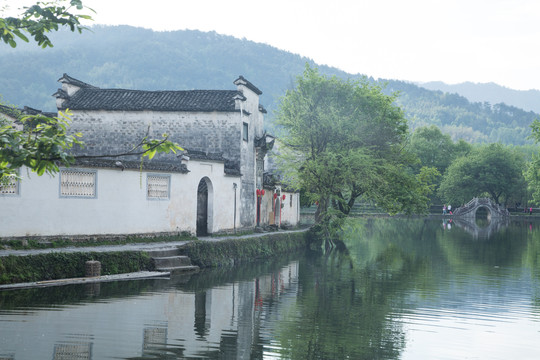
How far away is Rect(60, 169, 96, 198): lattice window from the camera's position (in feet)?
76.4

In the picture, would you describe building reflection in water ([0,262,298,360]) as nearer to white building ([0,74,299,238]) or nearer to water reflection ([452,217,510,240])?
white building ([0,74,299,238])

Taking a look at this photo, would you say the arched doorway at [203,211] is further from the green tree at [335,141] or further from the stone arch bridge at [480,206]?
the stone arch bridge at [480,206]

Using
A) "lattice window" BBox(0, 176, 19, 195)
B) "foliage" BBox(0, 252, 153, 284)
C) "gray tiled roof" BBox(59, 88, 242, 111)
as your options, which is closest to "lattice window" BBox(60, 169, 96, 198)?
"lattice window" BBox(0, 176, 19, 195)

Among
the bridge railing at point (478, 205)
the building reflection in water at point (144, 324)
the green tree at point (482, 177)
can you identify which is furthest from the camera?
the green tree at point (482, 177)

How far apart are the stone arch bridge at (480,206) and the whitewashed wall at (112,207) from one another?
72.3 meters

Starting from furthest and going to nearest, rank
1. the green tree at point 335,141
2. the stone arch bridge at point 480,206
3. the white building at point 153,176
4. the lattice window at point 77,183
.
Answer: the stone arch bridge at point 480,206 < the green tree at point 335,141 < the lattice window at point 77,183 < the white building at point 153,176

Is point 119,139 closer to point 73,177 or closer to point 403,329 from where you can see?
point 73,177

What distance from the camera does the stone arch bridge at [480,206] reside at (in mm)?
95938

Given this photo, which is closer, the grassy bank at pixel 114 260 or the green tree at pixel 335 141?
the grassy bank at pixel 114 260

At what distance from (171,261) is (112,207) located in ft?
11.8

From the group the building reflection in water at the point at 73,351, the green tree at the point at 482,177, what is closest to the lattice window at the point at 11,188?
the building reflection in water at the point at 73,351

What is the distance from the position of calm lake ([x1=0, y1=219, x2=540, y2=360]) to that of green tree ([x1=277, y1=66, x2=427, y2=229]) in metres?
11.0

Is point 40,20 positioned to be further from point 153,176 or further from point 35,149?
point 153,176

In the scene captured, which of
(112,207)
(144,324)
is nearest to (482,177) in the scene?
(112,207)
